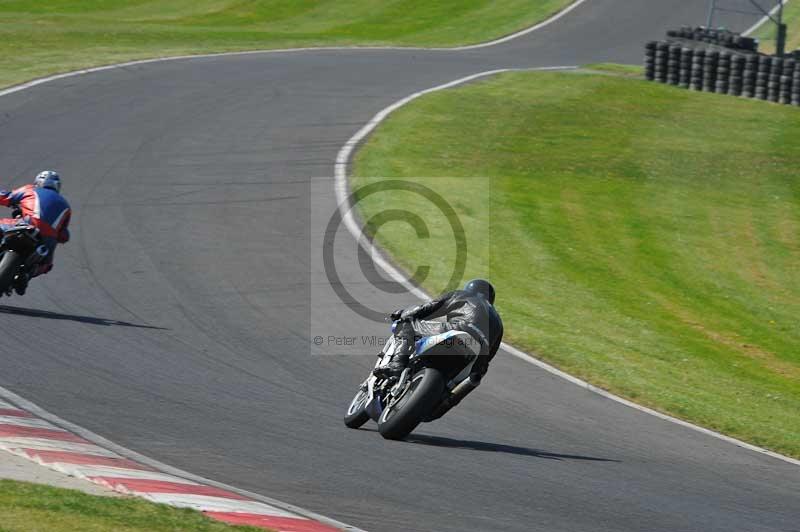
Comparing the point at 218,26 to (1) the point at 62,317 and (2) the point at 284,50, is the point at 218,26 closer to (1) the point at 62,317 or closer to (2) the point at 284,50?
(2) the point at 284,50

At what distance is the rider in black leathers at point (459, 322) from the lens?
31.2ft

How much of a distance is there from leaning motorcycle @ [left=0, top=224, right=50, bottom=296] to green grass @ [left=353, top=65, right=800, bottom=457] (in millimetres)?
5583

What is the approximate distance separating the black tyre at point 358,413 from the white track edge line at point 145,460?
2066mm

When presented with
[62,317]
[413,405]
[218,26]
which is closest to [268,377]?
[413,405]

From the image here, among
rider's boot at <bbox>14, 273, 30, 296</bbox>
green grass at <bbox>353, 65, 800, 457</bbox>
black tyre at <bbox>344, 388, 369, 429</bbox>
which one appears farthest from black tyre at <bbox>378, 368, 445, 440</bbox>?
rider's boot at <bbox>14, 273, 30, 296</bbox>

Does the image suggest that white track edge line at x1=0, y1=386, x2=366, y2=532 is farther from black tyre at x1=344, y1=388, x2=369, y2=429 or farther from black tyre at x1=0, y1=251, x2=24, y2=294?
black tyre at x1=0, y1=251, x2=24, y2=294

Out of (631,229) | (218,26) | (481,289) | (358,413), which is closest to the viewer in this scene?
(481,289)

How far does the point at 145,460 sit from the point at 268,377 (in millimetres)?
3090

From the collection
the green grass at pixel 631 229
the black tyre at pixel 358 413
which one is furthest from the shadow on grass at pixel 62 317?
the green grass at pixel 631 229

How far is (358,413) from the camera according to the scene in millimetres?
9969

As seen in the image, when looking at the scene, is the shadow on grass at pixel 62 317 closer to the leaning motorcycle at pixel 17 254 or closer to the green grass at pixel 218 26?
the leaning motorcycle at pixel 17 254

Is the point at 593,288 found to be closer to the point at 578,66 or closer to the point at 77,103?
the point at 77,103

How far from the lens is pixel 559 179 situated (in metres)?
23.7

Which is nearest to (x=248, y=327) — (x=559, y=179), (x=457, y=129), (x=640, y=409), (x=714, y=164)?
(x=640, y=409)
